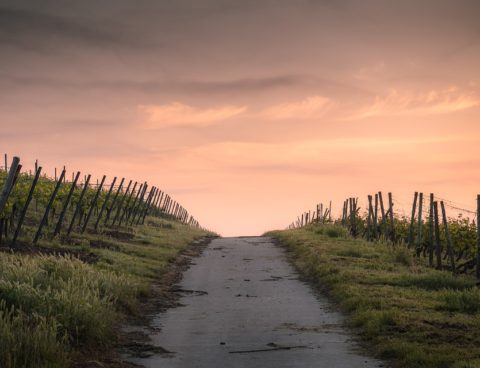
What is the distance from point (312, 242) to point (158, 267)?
8.38m

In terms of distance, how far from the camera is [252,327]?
1045 centimetres

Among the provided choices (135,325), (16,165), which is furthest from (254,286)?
(16,165)

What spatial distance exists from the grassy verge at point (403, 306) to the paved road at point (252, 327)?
18.5 inches

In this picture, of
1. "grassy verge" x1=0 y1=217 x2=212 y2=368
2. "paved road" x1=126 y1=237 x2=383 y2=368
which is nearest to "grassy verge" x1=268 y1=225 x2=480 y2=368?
"paved road" x1=126 y1=237 x2=383 y2=368

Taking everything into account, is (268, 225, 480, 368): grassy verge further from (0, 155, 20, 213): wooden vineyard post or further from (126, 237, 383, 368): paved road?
(0, 155, 20, 213): wooden vineyard post

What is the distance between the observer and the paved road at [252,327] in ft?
27.3

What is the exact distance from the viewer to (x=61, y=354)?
7352mm

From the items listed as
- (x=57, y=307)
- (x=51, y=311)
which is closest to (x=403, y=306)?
(x=57, y=307)

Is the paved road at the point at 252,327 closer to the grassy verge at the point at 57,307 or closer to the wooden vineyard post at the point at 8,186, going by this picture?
the grassy verge at the point at 57,307

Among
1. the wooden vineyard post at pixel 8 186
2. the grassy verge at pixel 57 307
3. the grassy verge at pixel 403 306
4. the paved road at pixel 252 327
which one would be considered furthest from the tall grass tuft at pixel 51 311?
the grassy verge at pixel 403 306

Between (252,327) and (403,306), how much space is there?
3.23 metres

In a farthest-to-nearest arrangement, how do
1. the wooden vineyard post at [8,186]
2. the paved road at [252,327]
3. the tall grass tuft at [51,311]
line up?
the wooden vineyard post at [8,186], the paved road at [252,327], the tall grass tuft at [51,311]

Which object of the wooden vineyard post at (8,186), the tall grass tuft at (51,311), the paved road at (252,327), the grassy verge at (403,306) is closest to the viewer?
the tall grass tuft at (51,311)

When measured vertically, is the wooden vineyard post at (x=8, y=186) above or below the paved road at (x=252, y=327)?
above
